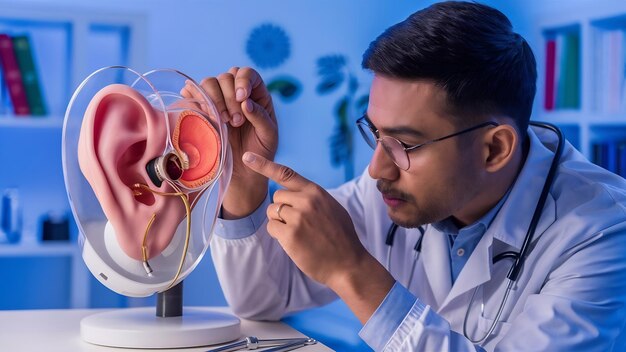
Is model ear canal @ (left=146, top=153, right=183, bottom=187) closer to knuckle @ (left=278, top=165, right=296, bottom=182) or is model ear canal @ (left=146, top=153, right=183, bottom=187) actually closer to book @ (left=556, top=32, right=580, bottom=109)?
knuckle @ (left=278, top=165, right=296, bottom=182)

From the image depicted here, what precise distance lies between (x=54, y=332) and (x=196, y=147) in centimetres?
37

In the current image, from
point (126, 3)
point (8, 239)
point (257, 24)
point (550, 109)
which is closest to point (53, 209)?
point (8, 239)

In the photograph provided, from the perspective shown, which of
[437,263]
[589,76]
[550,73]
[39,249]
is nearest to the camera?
[437,263]

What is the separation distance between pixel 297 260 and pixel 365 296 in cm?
12

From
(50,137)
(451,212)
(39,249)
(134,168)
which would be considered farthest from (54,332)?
(50,137)

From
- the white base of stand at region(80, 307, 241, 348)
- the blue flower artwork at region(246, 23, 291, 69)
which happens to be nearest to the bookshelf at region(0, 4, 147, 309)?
the blue flower artwork at region(246, 23, 291, 69)

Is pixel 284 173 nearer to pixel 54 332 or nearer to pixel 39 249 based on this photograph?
pixel 54 332

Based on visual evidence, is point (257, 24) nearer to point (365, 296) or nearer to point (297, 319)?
point (297, 319)

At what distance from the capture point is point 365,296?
1.19m

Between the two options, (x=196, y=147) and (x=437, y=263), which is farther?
(x=437, y=263)

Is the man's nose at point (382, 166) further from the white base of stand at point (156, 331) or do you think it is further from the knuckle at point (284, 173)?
the white base of stand at point (156, 331)

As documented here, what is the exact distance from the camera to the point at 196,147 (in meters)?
1.14

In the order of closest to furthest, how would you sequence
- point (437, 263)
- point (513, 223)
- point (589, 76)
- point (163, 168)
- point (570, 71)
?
point (163, 168), point (513, 223), point (437, 263), point (589, 76), point (570, 71)

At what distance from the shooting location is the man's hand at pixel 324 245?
1.19 meters
